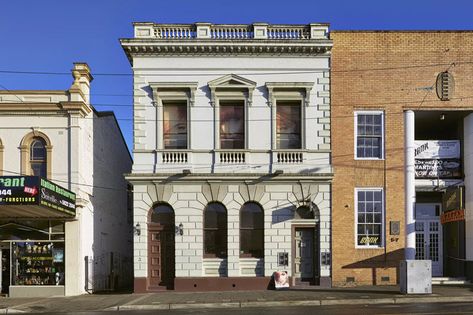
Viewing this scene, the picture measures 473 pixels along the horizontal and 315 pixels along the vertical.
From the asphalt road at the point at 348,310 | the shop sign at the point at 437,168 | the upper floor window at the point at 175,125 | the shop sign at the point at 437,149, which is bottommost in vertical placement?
the asphalt road at the point at 348,310

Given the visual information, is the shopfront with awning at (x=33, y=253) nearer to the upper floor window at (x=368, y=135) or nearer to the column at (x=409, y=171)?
the upper floor window at (x=368, y=135)

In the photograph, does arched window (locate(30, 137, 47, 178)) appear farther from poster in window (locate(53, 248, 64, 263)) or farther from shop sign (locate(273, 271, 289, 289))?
shop sign (locate(273, 271, 289, 289))

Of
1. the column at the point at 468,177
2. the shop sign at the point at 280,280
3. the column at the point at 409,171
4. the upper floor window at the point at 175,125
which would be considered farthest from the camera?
the column at the point at 468,177

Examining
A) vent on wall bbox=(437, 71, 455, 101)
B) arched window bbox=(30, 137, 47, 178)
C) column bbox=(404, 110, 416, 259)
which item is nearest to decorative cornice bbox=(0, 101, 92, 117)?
arched window bbox=(30, 137, 47, 178)

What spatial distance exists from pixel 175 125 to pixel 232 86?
9.30ft

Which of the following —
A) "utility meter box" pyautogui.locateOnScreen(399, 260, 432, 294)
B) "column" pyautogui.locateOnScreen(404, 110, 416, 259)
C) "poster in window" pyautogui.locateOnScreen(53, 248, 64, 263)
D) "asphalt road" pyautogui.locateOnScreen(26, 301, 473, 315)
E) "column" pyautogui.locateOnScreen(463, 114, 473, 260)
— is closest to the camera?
"asphalt road" pyautogui.locateOnScreen(26, 301, 473, 315)

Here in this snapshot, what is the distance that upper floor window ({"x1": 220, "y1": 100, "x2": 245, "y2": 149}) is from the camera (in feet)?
74.5

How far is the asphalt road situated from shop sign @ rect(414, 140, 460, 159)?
798 centimetres

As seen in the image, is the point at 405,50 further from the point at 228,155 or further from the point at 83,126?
the point at 83,126

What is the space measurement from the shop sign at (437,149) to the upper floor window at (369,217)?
257 centimetres

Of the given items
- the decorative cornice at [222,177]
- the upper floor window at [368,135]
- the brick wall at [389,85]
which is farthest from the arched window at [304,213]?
the upper floor window at [368,135]

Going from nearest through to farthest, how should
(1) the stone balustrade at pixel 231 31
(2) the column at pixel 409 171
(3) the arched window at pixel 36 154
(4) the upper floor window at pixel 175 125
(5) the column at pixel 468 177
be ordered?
(3) the arched window at pixel 36 154, (2) the column at pixel 409 171, (1) the stone balustrade at pixel 231 31, (4) the upper floor window at pixel 175 125, (5) the column at pixel 468 177

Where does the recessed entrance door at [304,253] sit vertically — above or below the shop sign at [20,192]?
below

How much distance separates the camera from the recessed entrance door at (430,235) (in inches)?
957
